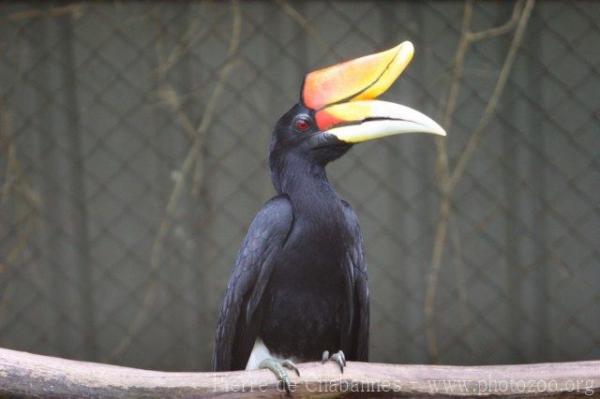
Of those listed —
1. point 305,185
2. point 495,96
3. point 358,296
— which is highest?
point 495,96

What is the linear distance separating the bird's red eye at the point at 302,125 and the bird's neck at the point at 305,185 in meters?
0.04

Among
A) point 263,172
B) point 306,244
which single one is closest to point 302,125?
point 306,244

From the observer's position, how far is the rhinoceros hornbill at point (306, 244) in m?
1.11

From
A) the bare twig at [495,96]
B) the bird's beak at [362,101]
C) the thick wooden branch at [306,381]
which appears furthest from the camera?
the bare twig at [495,96]

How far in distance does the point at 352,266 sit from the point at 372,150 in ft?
2.19

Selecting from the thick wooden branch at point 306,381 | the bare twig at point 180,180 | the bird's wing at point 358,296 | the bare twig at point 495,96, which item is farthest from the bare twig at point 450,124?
the thick wooden branch at point 306,381

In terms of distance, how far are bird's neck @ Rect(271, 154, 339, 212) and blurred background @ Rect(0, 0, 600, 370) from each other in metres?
0.61

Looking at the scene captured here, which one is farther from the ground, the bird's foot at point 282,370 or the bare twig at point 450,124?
the bare twig at point 450,124

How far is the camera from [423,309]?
1.81 m

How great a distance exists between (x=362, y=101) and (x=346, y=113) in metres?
0.03

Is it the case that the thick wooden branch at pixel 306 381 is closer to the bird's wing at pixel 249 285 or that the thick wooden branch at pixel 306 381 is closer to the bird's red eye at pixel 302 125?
the bird's wing at pixel 249 285

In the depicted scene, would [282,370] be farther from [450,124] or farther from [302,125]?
[450,124]

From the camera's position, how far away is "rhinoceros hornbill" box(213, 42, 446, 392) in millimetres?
1111

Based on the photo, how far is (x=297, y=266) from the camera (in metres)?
1.13
